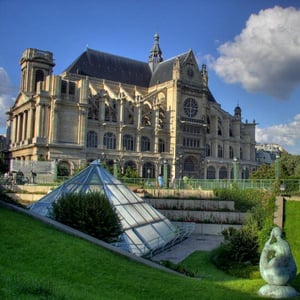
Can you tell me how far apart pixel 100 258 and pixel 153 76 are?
71.8 metres

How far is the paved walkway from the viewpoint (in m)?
19.9

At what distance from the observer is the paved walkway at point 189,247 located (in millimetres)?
19927

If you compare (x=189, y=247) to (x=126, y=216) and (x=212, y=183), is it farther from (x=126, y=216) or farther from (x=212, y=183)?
(x=212, y=183)

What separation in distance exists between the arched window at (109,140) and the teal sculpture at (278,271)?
5333 centimetres

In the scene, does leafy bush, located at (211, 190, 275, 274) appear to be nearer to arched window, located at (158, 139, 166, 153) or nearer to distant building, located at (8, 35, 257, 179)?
distant building, located at (8, 35, 257, 179)

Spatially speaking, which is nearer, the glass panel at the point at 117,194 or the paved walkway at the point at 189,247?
the paved walkway at the point at 189,247

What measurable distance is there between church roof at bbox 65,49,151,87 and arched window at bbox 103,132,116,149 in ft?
40.6

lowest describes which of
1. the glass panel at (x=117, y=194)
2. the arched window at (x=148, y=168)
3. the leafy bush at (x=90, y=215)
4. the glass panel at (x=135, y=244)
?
the glass panel at (x=135, y=244)

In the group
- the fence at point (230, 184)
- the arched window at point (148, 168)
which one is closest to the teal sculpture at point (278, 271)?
the fence at point (230, 184)

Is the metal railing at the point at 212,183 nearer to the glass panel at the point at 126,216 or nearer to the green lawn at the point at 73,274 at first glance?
the glass panel at the point at 126,216

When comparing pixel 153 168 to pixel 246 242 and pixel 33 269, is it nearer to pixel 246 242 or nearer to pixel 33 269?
pixel 246 242

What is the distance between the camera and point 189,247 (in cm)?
2320

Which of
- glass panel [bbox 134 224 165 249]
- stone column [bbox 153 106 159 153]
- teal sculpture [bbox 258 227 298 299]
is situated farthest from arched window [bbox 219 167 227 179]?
teal sculpture [bbox 258 227 298 299]

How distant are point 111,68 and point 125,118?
41.5 feet
